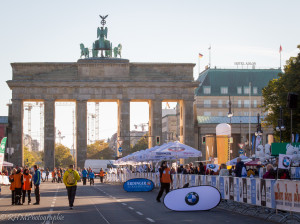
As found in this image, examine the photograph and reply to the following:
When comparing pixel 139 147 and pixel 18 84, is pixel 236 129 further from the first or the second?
pixel 139 147

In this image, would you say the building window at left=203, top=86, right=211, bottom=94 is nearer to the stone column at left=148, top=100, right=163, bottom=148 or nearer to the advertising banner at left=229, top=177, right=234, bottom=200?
the stone column at left=148, top=100, right=163, bottom=148

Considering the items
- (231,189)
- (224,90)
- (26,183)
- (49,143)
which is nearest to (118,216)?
(231,189)

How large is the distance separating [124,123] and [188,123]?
8565 mm

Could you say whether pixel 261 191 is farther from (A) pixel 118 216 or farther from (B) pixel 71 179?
(B) pixel 71 179

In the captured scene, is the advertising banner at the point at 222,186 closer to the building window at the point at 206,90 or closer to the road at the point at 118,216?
the road at the point at 118,216

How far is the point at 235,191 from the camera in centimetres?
2805

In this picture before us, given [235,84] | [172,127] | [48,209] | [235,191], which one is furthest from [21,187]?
[172,127]

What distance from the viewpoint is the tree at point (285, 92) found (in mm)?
60562

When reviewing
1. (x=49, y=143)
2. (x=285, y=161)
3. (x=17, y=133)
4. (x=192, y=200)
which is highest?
(x=17, y=133)

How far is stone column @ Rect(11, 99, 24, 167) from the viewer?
96.6 meters

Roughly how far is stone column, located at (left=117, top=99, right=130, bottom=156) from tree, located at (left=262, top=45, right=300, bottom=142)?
1151 inches

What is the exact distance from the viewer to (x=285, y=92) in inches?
2446

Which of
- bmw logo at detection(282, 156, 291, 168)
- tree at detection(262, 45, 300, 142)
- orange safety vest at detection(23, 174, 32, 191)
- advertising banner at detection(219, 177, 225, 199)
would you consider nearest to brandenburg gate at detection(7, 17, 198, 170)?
tree at detection(262, 45, 300, 142)

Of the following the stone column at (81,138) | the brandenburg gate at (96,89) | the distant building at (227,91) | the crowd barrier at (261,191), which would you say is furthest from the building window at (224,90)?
the crowd barrier at (261,191)
